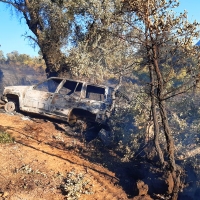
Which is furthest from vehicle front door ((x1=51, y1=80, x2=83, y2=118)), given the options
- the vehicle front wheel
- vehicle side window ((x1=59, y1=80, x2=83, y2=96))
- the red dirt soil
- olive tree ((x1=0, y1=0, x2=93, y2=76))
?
olive tree ((x1=0, y1=0, x2=93, y2=76))

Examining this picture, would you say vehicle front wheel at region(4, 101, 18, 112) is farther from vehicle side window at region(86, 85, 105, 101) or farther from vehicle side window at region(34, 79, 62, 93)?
vehicle side window at region(86, 85, 105, 101)

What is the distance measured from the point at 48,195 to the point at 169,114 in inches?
228

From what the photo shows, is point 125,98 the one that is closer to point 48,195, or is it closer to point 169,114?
point 169,114

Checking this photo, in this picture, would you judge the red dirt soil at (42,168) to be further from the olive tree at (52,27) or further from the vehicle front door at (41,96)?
the olive tree at (52,27)

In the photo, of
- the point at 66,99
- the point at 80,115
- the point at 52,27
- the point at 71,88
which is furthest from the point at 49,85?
the point at 52,27

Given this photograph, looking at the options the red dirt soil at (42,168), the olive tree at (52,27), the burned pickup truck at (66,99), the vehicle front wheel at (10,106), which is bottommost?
the red dirt soil at (42,168)

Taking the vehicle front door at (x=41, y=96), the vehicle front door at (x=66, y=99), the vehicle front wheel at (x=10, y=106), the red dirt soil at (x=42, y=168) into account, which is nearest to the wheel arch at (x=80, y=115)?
the vehicle front door at (x=66, y=99)

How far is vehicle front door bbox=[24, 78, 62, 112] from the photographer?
902 centimetres

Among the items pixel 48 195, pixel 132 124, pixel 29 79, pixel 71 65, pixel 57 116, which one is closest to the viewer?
pixel 48 195

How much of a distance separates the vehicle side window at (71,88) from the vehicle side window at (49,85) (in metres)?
0.32

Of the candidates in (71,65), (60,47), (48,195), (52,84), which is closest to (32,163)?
(48,195)

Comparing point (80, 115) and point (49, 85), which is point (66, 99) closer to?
point (80, 115)

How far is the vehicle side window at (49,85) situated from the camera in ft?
30.4

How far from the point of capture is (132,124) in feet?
26.6
